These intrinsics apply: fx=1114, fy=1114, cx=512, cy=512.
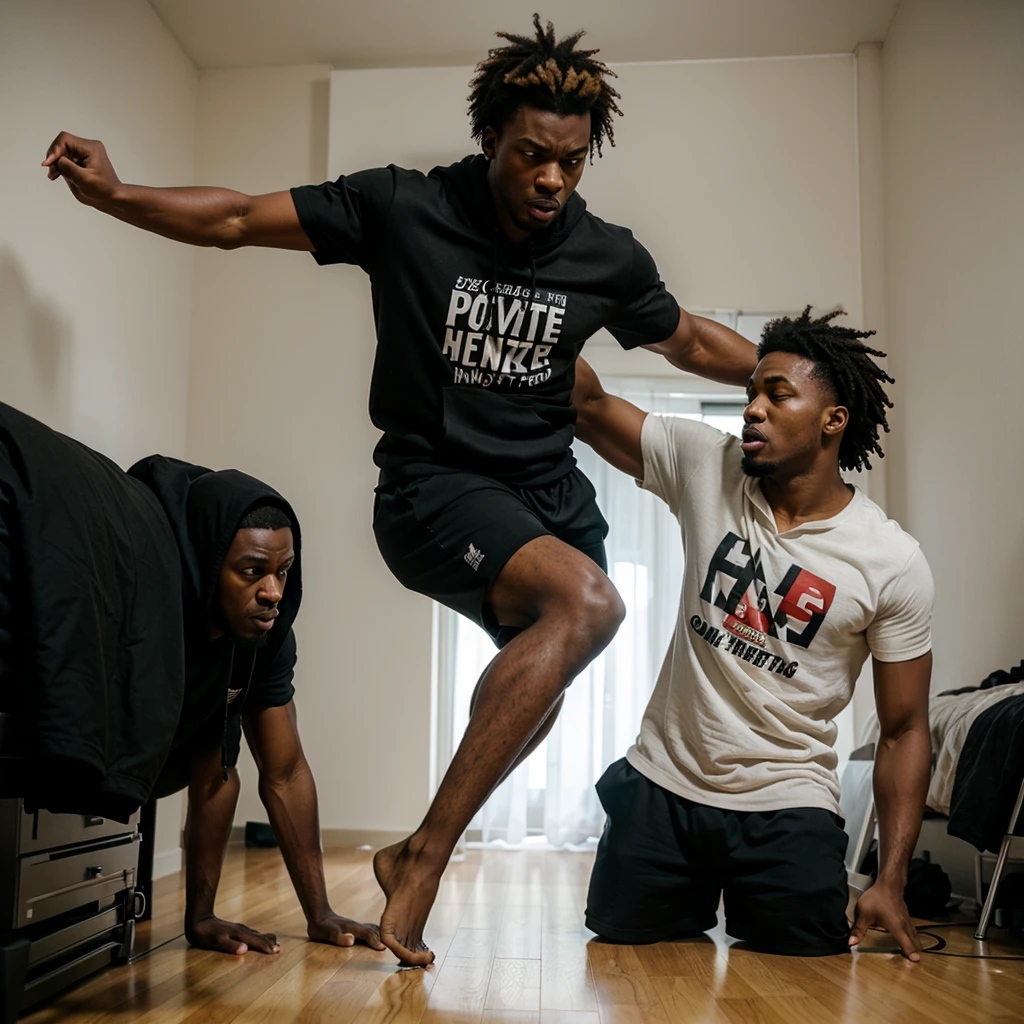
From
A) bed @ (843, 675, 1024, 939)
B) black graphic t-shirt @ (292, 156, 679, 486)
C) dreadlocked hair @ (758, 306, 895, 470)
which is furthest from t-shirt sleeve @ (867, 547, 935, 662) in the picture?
black graphic t-shirt @ (292, 156, 679, 486)

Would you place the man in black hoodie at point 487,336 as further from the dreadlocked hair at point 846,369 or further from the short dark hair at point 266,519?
the dreadlocked hair at point 846,369

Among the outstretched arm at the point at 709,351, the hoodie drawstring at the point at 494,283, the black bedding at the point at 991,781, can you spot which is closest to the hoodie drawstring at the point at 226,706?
the hoodie drawstring at the point at 494,283

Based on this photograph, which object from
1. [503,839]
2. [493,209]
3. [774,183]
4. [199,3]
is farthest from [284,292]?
[493,209]

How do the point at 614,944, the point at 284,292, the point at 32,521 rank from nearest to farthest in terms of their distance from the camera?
the point at 32,521, the point at 614,944, the point at 284,292

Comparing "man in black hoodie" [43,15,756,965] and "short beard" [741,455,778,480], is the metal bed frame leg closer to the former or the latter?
"short beard" [741,455,778,480]

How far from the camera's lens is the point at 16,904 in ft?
4.69

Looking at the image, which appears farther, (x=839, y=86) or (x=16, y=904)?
(x=839, y=86)

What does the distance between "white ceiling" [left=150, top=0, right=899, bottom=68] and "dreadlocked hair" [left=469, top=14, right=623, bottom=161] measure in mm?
2629

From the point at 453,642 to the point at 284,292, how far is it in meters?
1.56

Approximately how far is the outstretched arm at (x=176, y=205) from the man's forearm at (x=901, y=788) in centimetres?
140

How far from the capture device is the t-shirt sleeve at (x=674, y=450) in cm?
232

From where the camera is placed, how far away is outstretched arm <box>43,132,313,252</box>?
174 centimetres

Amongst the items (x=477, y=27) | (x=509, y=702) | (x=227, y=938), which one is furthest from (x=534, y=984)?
(x=477, y=27)

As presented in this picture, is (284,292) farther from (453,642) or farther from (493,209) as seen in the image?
(493,209)
